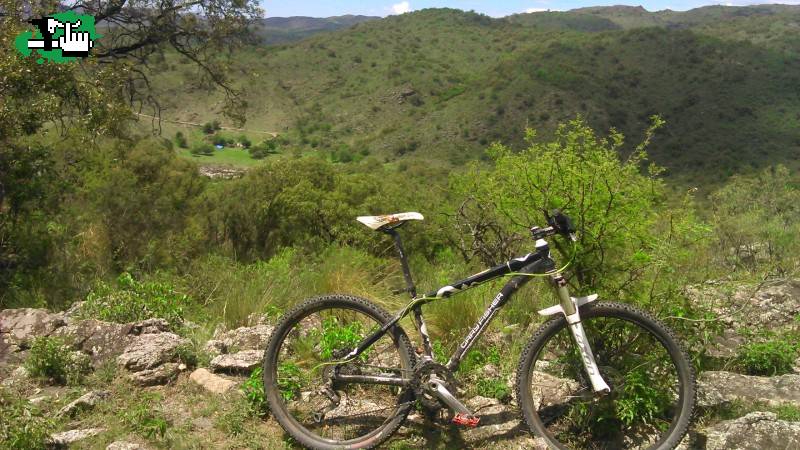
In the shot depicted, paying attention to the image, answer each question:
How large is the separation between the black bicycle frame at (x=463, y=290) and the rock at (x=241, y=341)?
116cm

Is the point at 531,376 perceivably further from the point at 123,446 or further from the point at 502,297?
the point at 123,446

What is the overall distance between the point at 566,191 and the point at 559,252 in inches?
15.0

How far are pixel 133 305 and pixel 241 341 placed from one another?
1.05 m

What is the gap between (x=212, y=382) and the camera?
3.98 metres

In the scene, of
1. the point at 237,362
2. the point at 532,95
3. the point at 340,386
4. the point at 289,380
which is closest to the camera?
the point at 340,386

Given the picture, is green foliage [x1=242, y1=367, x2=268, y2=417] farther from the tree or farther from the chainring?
the tree

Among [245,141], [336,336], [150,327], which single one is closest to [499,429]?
[336,336]

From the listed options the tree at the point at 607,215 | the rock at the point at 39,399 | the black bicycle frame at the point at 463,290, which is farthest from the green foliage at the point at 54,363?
the tree at the point at 607,215

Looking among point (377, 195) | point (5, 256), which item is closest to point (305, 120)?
point (377, 195)

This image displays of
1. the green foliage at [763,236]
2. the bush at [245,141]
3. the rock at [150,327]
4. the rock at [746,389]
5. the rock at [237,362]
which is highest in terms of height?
the rock at [746,389]

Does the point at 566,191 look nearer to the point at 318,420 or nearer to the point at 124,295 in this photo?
the point at 318,420

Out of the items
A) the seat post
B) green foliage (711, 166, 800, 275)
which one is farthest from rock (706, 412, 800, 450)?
green foliage (711, 166, 800, 275)

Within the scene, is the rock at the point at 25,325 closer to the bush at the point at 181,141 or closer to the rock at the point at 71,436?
the rock at the point at 71,436

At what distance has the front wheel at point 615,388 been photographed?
3.07 metres
